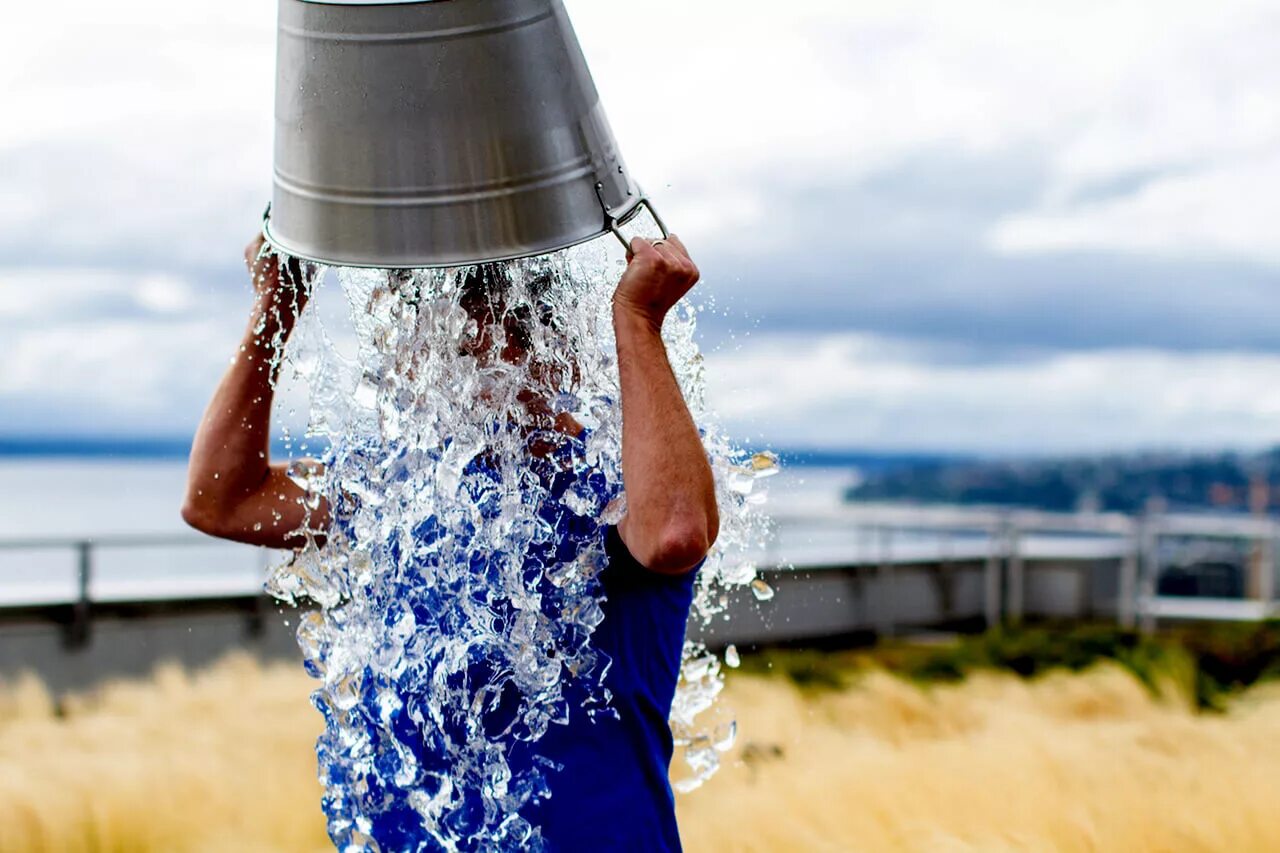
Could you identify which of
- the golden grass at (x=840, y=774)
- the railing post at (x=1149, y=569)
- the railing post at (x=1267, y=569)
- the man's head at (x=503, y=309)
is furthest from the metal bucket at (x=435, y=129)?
the railing post at (x=1267, y=569)

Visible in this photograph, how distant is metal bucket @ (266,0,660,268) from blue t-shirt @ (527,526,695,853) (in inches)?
15.8

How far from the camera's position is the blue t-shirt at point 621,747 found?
1.70 meters

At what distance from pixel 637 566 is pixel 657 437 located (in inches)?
7.8

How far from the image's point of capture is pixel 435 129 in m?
1.56

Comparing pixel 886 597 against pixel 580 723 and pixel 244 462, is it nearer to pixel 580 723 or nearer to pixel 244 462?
pixel 244 462

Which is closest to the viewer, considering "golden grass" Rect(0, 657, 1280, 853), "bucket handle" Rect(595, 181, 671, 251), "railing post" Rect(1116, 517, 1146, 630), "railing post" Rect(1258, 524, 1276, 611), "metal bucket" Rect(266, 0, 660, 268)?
"metal bucket" Rect(266, 0, 660, 268)

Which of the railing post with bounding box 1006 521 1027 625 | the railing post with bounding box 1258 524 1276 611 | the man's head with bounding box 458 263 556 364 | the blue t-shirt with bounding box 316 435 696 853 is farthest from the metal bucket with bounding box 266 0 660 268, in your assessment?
the railing post with bounding box 1006 521 1027 625

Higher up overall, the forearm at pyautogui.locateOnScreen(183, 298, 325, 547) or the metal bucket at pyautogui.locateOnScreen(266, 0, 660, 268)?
the metal bucket at pyautogui.locateOnScreen(266, 0, 660, 268)

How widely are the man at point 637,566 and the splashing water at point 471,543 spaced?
31 millimetres

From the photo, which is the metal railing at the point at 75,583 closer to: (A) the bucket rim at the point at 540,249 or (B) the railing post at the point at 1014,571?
(B) the railing post at the point at 1014,571

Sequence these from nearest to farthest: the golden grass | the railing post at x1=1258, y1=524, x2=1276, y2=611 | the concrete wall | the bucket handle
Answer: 1. the bucket handle
2. the golden grass
3. the concrete wall
4. the railing post at x1=1258, y1=524, x2=1276, y2=611

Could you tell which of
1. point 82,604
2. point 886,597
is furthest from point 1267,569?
point 82,604

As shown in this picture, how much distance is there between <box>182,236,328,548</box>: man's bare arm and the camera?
197 centimetres

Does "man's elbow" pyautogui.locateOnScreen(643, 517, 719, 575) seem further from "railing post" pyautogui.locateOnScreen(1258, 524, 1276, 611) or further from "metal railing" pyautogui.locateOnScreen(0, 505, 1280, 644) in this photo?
"railing post" pyautogui.locateOnScreen(1258, 524, 1276, 611)
